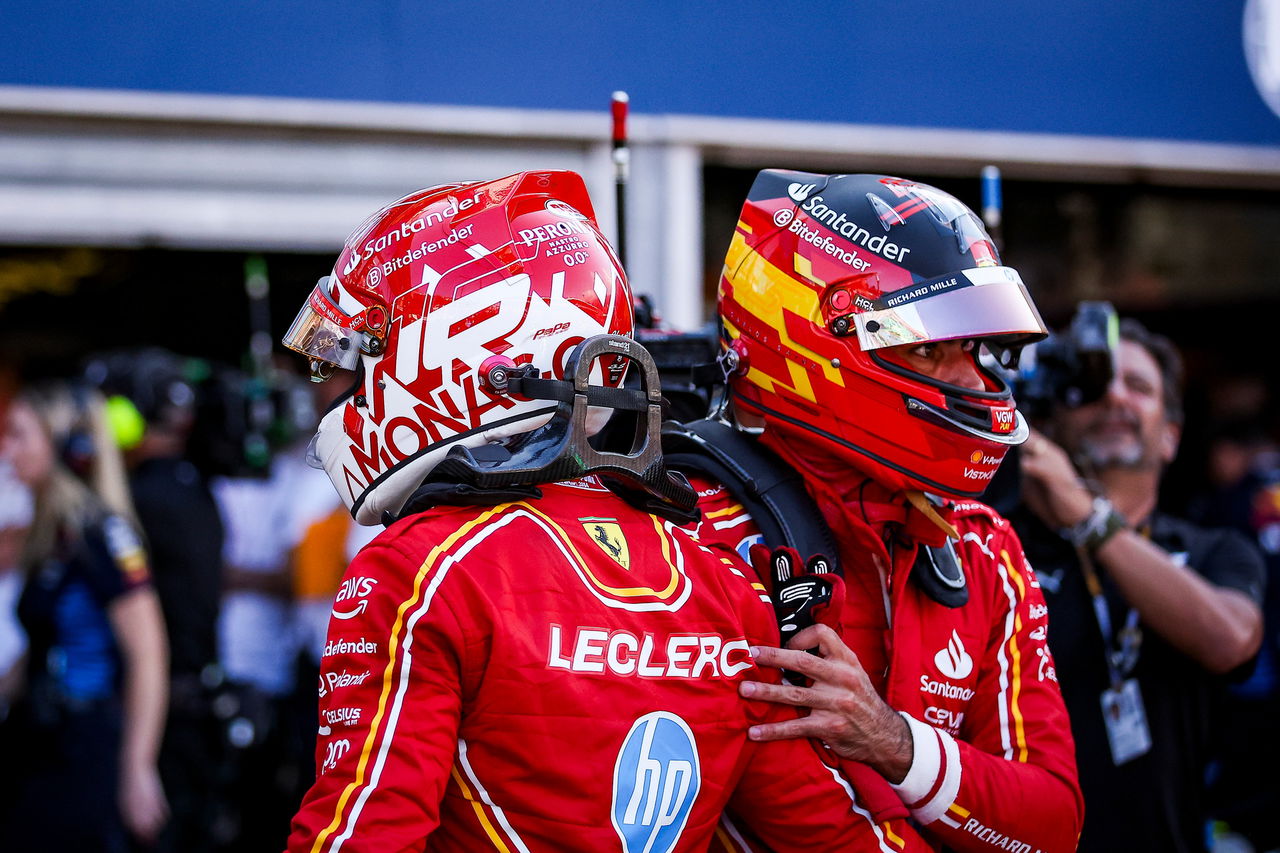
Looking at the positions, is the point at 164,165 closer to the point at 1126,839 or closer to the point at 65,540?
the point at 65,540

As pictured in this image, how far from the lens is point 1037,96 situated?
407 centimetres

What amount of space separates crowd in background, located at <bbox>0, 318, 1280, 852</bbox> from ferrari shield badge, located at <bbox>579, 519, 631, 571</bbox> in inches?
81.3

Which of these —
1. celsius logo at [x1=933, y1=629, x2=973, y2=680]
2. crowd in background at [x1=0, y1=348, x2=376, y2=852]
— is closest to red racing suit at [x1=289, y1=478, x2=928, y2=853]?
celsius logo at [x1=933, y1=629, x2=973, y2=680]

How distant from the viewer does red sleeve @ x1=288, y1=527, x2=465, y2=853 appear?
1.22 m

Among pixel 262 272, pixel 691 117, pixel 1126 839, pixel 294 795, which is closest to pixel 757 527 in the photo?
pixel 1126 839

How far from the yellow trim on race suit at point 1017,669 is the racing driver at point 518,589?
0.99ft

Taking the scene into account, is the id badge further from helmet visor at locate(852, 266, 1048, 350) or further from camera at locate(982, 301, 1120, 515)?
helmet visor at locate(852, 266, 1048, 350)

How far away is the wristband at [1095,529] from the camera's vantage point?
104 inches

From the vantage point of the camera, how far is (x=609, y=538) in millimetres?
1444

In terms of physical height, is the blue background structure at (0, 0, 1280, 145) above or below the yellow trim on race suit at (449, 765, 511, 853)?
above

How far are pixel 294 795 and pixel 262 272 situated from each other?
3621 mm

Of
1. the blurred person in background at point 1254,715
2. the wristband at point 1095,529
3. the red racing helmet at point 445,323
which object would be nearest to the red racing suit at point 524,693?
the red racing helmet at point 445,323

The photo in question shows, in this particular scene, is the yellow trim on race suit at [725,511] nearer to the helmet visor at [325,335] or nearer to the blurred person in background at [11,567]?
the helmet visor at [325,335]

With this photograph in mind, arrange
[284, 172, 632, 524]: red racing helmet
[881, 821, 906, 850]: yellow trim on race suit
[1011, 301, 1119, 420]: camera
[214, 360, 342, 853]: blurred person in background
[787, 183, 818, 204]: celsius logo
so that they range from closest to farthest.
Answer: [284, 172, 632, 524]: red racing helmet < [881, 821, 906, 850]: yellow trim on race suit < [787, 183, 818, 204]: celsius logo < [1011, 301, 1119, 420]: camera < [214, 360, 342, 853]: blurred person in background
